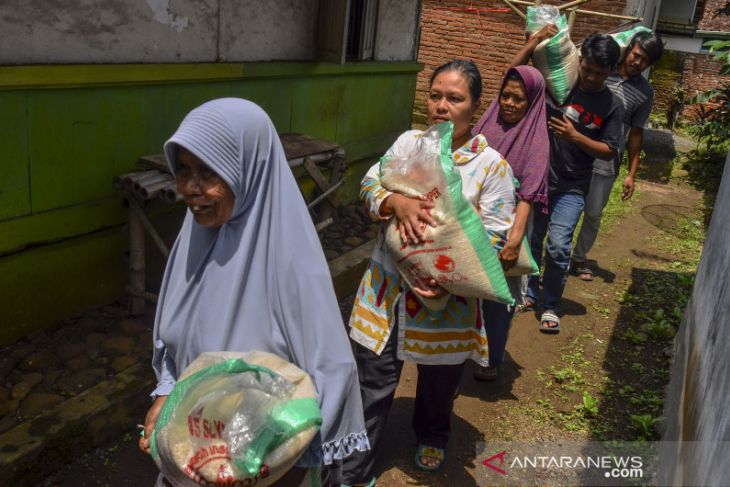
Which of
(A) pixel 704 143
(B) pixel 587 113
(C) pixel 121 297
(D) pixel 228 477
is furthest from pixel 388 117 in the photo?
(A) pixel 704 143

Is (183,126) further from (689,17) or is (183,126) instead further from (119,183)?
(689,17)

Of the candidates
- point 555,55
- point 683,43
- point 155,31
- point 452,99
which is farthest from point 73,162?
point 683,43

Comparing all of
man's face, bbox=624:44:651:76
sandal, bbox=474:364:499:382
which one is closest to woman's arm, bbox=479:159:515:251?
sandal, bbox=474:364:499:382

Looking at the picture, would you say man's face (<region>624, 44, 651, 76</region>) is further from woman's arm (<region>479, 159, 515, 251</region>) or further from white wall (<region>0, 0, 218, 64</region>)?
white wall (<region>0, 0, 218, 64</region>)

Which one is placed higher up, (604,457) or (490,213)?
(490,213)

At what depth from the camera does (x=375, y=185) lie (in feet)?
9.87

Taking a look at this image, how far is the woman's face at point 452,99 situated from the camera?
3031 millimetres

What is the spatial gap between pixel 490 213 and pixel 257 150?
55.8 inches

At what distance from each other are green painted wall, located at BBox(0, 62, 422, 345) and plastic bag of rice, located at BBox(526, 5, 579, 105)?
2353 millimetres

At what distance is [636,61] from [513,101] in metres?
2.41

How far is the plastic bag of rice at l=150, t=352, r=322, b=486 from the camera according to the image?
5.55 ft

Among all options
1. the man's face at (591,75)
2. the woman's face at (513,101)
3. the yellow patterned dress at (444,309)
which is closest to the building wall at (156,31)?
the yellow patterned dress at (444,309)

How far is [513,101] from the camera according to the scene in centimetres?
355

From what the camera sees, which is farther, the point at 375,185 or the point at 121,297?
the point at 121,297
